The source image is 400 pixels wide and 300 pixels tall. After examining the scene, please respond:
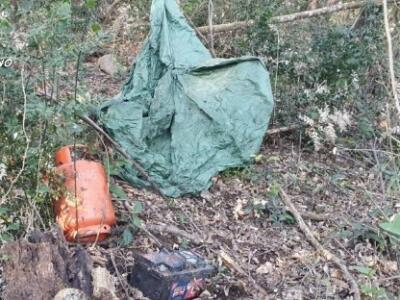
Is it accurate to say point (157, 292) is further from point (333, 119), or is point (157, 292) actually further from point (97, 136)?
point (333, 119)

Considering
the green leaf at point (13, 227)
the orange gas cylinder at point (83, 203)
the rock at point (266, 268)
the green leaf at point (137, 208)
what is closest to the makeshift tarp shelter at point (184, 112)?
the green leaf at point (137, 208)

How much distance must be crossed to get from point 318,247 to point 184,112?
1393 mm

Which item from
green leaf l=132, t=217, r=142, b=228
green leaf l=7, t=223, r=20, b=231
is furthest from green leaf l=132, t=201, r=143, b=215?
green leaf l=7, t=223, r=20, b=231

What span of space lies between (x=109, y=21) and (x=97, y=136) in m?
3.61

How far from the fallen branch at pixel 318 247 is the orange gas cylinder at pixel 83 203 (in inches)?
49.9

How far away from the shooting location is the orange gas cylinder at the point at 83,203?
3172 millimetres

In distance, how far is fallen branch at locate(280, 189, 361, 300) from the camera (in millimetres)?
3324

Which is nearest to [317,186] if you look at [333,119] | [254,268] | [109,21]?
[333,119]

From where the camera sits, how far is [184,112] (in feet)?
14.3

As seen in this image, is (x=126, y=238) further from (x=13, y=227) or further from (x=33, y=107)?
(x=33, y=107)

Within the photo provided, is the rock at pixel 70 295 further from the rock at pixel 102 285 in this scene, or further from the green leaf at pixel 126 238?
the green leaf at pixel 126 238

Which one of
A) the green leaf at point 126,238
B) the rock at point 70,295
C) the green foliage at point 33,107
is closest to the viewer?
the rock at point 70,295

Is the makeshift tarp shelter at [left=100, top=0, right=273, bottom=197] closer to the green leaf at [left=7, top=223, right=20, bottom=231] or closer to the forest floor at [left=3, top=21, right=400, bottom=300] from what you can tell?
the forest floor at [left=3, top=21, right=400, bottom=300]

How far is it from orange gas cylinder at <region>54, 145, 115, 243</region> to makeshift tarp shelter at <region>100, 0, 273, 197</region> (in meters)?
0.59
